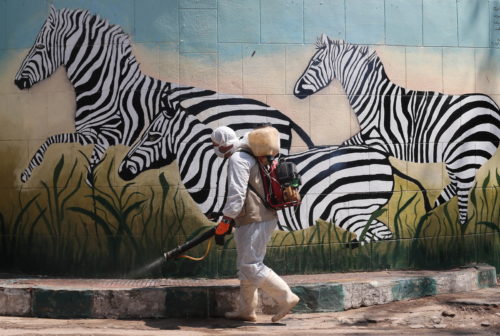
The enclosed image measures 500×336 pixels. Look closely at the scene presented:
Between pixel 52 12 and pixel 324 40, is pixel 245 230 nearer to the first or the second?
pixel 324 40

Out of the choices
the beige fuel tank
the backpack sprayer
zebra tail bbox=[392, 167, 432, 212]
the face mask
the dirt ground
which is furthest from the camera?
zebra tail bbox=[392, 167, 432, 212]

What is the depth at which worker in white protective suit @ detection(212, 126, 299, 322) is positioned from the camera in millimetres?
8227

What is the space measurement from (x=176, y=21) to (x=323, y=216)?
263 cm

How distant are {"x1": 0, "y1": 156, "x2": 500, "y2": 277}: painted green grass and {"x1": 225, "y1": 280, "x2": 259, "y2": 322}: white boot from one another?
112 centimetres

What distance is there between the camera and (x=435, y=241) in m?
10.3

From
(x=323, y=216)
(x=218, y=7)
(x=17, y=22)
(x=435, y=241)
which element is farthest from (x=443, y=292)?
(x=17, y=22)

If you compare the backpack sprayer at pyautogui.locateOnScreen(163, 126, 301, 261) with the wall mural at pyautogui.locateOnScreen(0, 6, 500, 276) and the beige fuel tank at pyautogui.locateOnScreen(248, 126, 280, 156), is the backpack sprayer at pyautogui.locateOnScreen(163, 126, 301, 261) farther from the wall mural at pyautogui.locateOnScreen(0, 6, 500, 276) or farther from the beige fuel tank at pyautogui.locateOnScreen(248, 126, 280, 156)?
the wall mural at pyautogui.locateOnScreen(0, 6, 500, 276)

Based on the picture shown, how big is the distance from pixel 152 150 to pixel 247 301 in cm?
213

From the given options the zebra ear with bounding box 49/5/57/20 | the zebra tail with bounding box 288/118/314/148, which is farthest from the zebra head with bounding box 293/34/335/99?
the zebra ear with bounding box 49/5/57/20

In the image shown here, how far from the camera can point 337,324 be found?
8.46 metres

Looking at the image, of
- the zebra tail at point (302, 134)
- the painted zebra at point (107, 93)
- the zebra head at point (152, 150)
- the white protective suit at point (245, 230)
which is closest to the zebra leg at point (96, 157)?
the painted zebra at point (107, 93)

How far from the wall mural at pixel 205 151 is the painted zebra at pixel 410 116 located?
0.05 feet

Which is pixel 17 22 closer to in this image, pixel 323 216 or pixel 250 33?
pixel 250 33

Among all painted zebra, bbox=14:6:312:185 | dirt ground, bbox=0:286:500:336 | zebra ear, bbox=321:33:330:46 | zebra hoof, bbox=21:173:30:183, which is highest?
zebra ear, bbox=321:33:330:46
